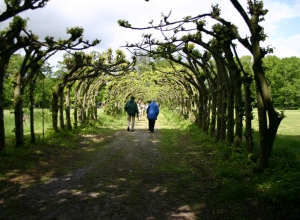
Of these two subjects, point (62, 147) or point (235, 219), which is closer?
point (235, 219)

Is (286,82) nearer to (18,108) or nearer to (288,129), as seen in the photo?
(288,129)

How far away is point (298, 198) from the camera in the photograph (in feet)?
13.0

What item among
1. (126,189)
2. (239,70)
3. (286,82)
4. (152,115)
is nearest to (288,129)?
(152,115)

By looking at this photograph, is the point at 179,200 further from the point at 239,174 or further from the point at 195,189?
the point at 239,174

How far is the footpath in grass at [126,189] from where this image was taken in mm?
4074

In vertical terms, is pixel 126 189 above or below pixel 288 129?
above

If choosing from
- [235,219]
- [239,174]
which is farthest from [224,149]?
[235,219]

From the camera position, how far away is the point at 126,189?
5.15 m

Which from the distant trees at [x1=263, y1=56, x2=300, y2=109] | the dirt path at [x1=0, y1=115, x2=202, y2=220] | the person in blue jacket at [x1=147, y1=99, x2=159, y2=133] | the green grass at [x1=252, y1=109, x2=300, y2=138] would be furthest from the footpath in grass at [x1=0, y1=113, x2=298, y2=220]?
the distant trees at [x1=263, y1=56, x2=300, y2=109]

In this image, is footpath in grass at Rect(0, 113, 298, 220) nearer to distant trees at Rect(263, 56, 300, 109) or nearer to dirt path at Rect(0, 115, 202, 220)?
dirt path at Rect(0, 115, 202, 220)

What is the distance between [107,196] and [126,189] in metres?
0.48

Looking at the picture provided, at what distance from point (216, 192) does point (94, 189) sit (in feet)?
6.69

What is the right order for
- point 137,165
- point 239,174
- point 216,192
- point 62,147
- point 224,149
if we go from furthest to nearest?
point 62,147
point 224,149
point 137,165
point 239,174
point 216,192

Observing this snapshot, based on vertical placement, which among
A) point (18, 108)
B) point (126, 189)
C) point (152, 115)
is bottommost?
point (126, 189)
